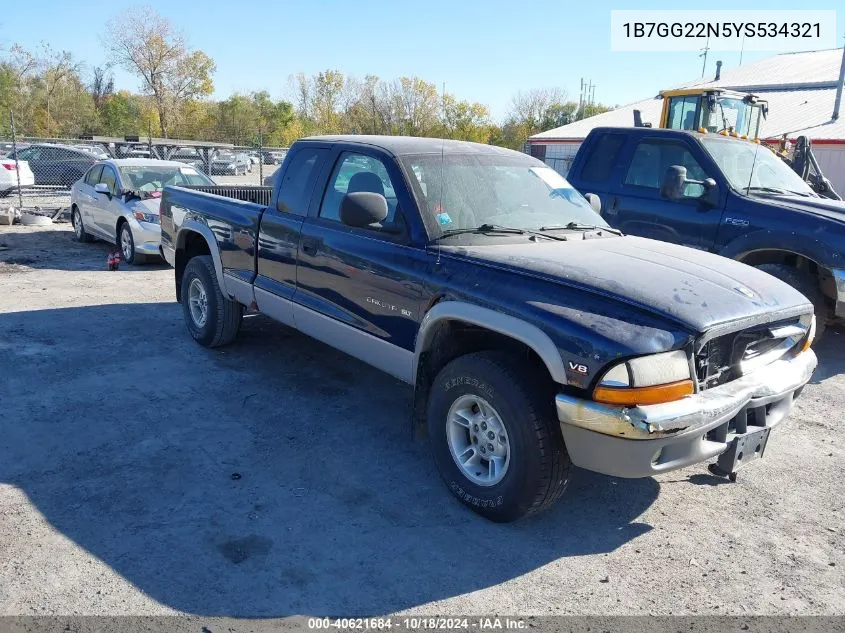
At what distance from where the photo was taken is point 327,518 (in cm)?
348

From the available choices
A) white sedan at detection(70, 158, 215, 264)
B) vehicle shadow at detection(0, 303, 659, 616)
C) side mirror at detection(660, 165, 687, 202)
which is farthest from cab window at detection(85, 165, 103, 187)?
side mirror at detection(660, 165, 687, 202)

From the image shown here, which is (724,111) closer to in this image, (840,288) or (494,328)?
(840,288)

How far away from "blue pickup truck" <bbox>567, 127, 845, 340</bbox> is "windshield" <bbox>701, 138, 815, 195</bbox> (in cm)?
1

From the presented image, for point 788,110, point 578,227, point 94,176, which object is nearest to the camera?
point 578,227

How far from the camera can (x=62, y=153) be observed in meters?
20.3

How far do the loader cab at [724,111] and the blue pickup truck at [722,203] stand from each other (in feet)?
17.3

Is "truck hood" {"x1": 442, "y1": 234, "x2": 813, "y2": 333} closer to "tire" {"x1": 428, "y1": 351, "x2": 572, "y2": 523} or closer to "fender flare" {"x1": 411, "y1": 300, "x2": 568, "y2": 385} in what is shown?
"fender flare" {"x1": 411, "y1": 300, "x2": 568, "y2": 385}

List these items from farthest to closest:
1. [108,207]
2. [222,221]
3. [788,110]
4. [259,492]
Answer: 1. [788,110]
2. [108,207]
3. [222,221]
4. [259,492]

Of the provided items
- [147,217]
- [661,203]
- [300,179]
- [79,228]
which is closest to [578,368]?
[300,179]

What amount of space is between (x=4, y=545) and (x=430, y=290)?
2.45 metres

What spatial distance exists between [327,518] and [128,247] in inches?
319

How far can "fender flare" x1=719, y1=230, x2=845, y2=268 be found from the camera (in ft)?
19.4

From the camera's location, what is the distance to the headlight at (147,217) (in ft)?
32.4

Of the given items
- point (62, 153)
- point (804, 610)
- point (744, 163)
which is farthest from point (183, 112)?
point (804, 610)
